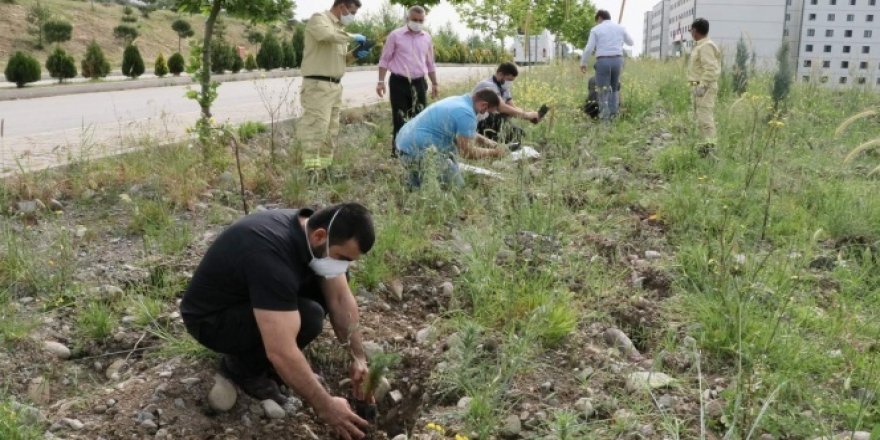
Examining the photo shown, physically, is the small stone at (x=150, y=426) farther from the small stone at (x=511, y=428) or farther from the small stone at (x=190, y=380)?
the small stone at (x=511, y=428)

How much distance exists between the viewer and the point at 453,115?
535 centimetres

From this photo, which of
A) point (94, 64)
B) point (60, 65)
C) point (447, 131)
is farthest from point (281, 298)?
point (94, 64)

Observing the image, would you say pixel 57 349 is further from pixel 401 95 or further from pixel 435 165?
pixel 401 95

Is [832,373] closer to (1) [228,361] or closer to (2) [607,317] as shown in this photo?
(2) [607,317]

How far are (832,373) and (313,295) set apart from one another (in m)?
2.12

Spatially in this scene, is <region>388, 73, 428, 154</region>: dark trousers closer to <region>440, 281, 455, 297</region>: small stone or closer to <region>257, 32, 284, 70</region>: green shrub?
<region>440, 281, 455, 297</region>: small stone

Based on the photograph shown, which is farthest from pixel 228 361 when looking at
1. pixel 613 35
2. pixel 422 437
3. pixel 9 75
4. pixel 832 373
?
pixel 9 75

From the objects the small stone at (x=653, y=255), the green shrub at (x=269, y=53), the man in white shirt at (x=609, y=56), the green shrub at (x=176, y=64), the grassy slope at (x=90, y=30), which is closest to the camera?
the small stone at (x=653, y=255)

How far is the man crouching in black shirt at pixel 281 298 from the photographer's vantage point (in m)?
2.46

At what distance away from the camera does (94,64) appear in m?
19.3

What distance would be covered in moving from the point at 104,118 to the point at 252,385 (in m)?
8.74

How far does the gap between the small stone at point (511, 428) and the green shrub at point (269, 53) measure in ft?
83.1

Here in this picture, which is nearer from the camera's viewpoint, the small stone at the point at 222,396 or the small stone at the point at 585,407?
the small stone at the point at 585,407

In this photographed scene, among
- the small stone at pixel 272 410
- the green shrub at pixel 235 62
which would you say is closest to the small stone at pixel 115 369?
the small stone at pixel 272 410
